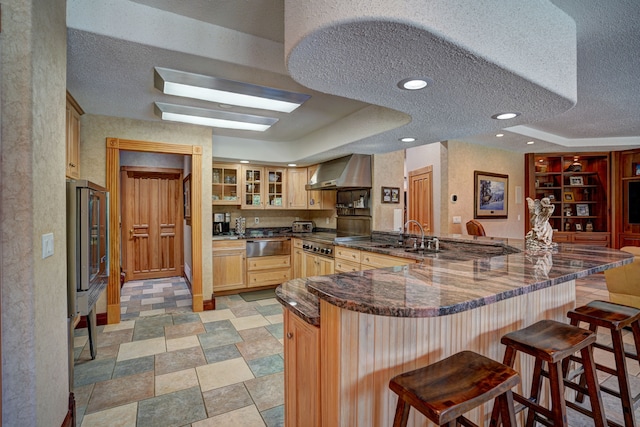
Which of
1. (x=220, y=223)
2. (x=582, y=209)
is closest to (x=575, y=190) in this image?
(x=582, y=209)

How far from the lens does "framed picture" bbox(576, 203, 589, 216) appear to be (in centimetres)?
636

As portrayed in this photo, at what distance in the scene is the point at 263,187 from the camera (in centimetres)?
542

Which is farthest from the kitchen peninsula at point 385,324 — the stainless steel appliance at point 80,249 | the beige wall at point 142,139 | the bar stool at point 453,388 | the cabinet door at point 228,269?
the cabinet door at point 228,269

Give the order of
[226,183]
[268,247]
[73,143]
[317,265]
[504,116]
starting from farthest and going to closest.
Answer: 1. [226,183]
2. [268,247]
3. [317,265]
4. [73,143]
5. [504,116]

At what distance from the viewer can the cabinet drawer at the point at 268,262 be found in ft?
16.2

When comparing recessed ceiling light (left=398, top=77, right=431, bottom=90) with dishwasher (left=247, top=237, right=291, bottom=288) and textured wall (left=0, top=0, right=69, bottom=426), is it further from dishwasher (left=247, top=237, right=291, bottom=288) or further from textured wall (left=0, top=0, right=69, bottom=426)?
dishwasher (left=247, top=237, right=291, bottom=288)

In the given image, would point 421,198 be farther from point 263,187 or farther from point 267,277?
point 267,277

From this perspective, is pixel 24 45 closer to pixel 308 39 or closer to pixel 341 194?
pixel 308 39

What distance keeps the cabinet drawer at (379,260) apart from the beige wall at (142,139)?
6.67ft

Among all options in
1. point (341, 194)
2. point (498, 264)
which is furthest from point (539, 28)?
point (341, 194)

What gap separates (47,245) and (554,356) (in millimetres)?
2397

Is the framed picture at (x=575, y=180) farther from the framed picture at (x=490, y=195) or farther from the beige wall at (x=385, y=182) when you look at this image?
the beige wall at (x=385, y=182)

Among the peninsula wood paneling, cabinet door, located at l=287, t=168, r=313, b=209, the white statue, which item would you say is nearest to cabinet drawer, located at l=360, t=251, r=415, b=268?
the white statue

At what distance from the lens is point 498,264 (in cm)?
186
